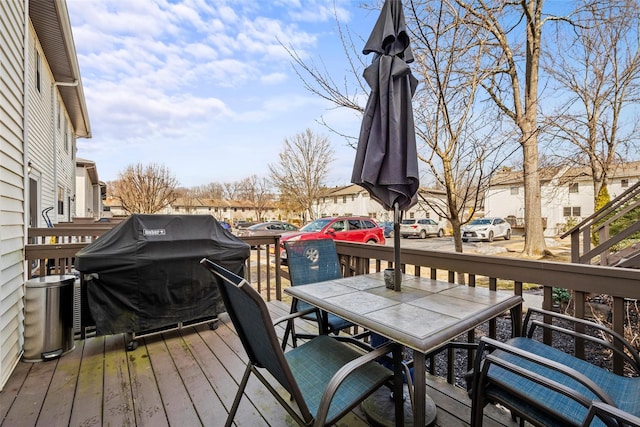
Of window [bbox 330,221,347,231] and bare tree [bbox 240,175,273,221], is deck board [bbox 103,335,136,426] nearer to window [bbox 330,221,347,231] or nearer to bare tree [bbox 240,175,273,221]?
window [bbox 330,221,347,231]

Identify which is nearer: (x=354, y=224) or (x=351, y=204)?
(x=354, y=224)

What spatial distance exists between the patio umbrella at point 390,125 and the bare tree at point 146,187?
1924 cm

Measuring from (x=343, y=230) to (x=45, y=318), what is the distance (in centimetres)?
887

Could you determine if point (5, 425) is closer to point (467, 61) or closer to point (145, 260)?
point (145, 260)

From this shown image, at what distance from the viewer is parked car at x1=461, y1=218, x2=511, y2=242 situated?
18.2 m

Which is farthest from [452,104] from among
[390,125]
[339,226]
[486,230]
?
[486,230]

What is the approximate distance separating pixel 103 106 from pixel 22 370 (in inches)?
661

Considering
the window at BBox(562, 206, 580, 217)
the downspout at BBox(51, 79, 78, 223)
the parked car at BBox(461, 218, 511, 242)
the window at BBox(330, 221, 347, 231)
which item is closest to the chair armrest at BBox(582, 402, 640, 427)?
the window at BBox(330, 221, 347, 231)

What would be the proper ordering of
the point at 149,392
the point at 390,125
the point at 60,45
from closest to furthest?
the point at 390,125
the point at 149,392
the point at 60,45

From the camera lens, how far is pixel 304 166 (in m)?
21.0

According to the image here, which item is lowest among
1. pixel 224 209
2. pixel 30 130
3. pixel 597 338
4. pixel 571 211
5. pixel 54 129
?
pixel 597 338

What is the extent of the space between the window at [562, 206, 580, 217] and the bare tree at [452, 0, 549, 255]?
62.1ft

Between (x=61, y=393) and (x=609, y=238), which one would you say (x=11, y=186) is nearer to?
(x=61, y=393)

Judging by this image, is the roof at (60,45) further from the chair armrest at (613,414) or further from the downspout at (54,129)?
the chair armrest at (613,414)
